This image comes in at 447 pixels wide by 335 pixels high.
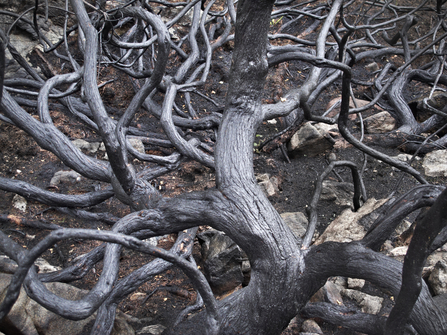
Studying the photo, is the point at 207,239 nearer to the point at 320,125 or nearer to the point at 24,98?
the point at 320,125

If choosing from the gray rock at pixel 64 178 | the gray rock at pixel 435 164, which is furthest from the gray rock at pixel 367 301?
the gray rock at pixel 64 178

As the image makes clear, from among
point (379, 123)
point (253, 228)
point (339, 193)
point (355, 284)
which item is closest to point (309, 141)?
point (339, 193)

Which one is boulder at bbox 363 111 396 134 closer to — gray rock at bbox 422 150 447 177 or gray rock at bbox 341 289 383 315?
gray rock at bbox 422 150 447 177

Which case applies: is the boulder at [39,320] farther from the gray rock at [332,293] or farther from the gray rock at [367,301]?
the gray rock at [367,301]

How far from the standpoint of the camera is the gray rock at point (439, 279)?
208cm

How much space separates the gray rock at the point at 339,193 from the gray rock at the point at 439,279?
3.84ft

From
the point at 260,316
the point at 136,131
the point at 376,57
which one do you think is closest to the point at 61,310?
the point at 260,316

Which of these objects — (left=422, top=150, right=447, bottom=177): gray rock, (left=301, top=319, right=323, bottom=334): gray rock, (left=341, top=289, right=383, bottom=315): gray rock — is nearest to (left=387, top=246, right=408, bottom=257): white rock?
(left=341, top=289, right=383, bottom=315): gray rock

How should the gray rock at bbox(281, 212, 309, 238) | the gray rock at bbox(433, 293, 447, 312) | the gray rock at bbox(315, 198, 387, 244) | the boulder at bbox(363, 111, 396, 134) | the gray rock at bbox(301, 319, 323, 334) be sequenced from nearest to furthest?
the gray rock at bbox(433, 293, 447, 312)
the gray rock at bbox(301, 319, 323, 334)
the gray rock at bbox(315, 198, 387, 244)
the gray rock at bbox(281, 212, 309, 238)
the boulder at bbox(363, 111, 396, 134)

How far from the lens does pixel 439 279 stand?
6.93 ft

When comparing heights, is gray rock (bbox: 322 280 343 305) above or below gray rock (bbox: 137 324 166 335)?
above

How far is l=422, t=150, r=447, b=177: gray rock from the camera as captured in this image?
137 inches

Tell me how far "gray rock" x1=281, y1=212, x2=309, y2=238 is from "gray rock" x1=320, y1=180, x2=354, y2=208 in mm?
424

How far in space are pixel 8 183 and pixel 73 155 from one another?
2.88 feet
